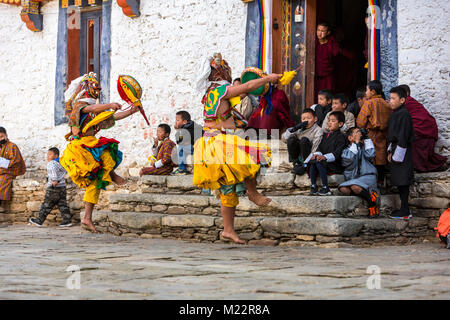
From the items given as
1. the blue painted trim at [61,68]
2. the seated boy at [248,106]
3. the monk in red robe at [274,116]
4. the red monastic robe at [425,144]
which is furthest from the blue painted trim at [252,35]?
the blue painted trim at [61,68]

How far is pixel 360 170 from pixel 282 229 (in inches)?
43.0

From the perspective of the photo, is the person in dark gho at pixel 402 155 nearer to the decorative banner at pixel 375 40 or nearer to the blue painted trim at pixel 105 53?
the decorative banner at pixel 375 40

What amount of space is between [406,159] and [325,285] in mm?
3341

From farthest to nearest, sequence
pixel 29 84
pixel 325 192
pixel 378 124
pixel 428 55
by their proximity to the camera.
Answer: pixel 29 84 < pixel 428 55 < pixel 378 124 < pixel 325 192

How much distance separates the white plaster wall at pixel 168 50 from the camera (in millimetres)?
9180

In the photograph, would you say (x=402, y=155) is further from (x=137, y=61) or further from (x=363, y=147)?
(x=137, y=61)

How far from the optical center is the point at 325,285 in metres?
3.63

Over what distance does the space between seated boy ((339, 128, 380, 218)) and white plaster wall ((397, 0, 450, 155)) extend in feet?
3.22

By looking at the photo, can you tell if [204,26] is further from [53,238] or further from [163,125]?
[53,238]

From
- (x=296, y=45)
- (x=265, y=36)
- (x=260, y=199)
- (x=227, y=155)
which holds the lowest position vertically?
(x=260, y=199)

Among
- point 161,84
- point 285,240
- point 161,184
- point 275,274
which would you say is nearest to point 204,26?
point 161,84

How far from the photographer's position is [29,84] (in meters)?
11.4

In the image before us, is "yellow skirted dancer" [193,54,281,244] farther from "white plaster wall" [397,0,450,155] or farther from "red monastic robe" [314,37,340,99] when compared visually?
"red monastic robe" [314,37,340,99]

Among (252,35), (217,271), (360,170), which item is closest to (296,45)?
(252,35)
